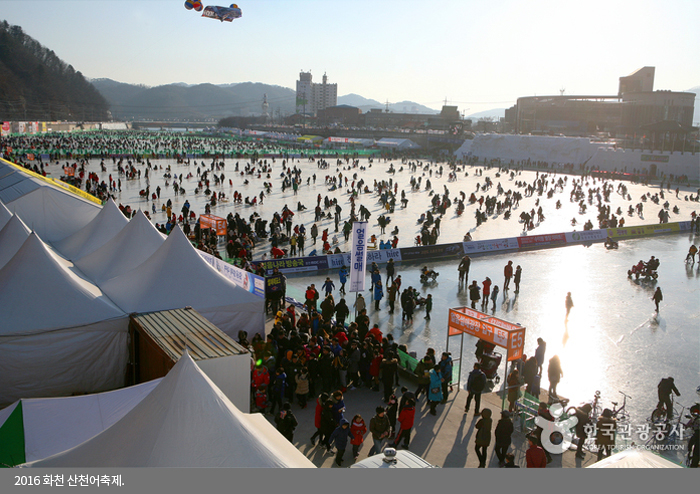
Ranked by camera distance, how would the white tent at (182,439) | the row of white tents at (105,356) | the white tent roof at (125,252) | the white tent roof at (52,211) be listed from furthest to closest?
the white tent roof at (52,211)
the white tent roof at (125,252)
the row of white tents at (105,356)
the white tent at (182,439)

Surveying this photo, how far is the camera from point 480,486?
3916 millimetres

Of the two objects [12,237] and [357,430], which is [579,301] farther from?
[12,237]

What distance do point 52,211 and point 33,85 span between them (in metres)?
104

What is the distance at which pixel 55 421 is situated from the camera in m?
6.00

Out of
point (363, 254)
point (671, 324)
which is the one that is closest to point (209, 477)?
point (363, 254)

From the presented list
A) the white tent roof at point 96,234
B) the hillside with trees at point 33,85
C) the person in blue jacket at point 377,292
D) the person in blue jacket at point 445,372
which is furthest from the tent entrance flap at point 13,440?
the hillside with trees at point 33,85

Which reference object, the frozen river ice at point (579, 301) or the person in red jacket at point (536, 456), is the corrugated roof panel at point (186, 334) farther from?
the frozen river ice at point (579, 301)

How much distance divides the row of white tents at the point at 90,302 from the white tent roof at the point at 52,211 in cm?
396

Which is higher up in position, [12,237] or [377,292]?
[12,237]

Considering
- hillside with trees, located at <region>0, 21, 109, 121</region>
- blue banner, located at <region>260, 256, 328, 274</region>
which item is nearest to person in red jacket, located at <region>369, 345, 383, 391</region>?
blue banner, located at <region>260, 256, 328, 274</region>

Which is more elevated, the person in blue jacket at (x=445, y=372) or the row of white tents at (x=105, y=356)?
the row of white tents at (x=105, y=356)

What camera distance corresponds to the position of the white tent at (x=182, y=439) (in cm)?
468

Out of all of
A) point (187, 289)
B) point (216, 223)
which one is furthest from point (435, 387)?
point (216, 223)

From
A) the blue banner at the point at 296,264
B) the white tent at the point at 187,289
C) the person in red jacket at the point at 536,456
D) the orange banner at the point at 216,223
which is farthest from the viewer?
the orange banner at the point at 216,223
